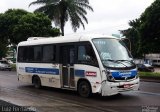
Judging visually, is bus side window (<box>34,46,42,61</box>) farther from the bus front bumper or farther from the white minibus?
the bus front bumper

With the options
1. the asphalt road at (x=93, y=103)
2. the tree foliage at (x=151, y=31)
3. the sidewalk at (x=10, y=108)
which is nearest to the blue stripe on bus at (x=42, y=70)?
the asphalt road at (x=93, y=103)

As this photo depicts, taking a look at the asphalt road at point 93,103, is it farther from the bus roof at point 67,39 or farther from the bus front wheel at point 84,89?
the bus roof at point 67,39

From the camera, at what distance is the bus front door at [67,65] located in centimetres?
1504

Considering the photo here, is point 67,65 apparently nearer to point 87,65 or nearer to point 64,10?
point 87,65

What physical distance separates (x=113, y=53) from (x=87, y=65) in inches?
44.8

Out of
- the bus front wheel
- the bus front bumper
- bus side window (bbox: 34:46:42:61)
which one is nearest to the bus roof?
bus side window (bbox: 34:46:42:61)

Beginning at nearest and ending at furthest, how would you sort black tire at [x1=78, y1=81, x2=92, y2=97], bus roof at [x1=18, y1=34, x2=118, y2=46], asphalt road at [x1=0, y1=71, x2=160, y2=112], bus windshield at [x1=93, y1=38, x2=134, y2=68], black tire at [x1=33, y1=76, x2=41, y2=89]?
asphalt road at [x1=0, y1=71, x2=160, y2=112]
bus windshield at [x1=93, y1=38, x2=134, y2=68]
black tire at [x1=78, y1=81, x2=92, y2=97]
bus roof at [x1=18, y1=34, x2=118, y2=46]
black tire at [x1=33, y1=76, x2=41, y2=89]

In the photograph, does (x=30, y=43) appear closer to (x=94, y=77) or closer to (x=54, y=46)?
(x=54, y=46)

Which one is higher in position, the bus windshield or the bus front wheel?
the bus windshield

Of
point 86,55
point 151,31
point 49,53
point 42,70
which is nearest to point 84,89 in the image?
point 86,55

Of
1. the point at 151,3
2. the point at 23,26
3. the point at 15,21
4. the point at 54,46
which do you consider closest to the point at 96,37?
A: the point at 54,46

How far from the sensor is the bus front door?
1504cm

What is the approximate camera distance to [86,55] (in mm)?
14289

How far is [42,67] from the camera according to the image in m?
17.2
